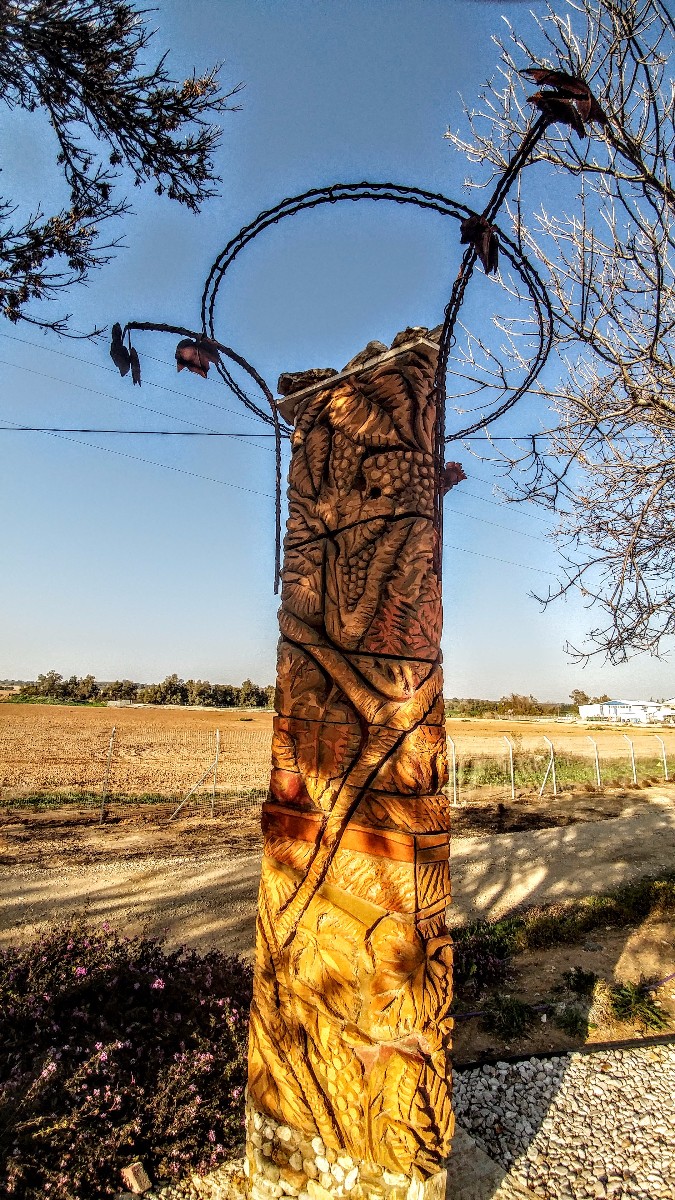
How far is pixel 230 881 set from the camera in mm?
7836

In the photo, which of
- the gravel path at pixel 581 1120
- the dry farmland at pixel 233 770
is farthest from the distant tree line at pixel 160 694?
the gravel path at pixel 581 1120

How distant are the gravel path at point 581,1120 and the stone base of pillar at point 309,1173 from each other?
1.14 meters

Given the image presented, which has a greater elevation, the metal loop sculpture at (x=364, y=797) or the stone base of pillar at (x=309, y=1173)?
the metal loop sculpture at (x=364, y=797)

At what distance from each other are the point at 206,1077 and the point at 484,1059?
1.95m

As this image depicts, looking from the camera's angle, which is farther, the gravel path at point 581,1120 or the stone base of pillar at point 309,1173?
the gravel path at point 581,1120

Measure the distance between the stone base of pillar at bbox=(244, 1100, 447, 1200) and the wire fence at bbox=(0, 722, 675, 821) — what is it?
9.68m

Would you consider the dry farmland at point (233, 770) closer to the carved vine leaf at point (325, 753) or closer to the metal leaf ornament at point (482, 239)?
the carved vine leaf at point (325, 753)

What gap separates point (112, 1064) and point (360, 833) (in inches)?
81.6

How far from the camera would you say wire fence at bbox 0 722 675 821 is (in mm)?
14477

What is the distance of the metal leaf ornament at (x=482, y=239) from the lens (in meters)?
2.19

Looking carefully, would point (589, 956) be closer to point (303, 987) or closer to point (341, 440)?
point (303, 987)

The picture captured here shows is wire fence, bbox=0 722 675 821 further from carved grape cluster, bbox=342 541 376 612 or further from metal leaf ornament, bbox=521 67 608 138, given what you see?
metal leaf ornament, bbox=521 67 608 138

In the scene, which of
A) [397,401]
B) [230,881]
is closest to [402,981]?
[397,401]

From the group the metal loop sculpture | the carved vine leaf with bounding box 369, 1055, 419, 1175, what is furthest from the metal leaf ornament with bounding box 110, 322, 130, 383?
the carved vine leaf with bounding box 369, 1055, 419, 1175
